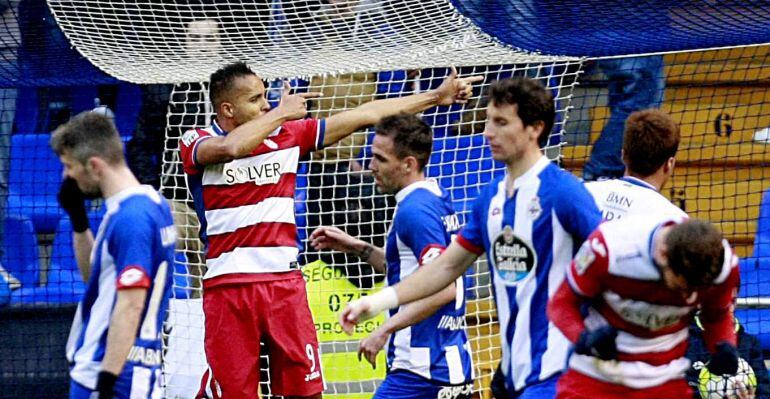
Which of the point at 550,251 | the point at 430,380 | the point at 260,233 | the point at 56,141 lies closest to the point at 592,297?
the point at 550,251

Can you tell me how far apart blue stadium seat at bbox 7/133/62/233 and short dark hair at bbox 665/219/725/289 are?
6439mm

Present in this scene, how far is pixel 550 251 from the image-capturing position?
16.6ft

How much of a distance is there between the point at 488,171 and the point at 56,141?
14.1ft

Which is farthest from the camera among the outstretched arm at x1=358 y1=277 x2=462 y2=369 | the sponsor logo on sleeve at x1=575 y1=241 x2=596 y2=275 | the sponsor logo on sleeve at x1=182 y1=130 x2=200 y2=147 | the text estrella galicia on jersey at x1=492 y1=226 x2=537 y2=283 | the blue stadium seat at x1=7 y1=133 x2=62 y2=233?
the blue stadium seat at x1=7 y1=133 x2=62 y2=233

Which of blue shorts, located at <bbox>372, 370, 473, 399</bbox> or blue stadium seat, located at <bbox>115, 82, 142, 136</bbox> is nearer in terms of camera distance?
blue shorts, located at <bbox>372, 370, 473, 399</bbox>

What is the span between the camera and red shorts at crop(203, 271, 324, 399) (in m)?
6.89

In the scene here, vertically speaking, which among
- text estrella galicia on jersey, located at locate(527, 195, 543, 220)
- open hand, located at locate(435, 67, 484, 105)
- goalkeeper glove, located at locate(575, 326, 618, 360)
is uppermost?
open hand, located at locate(435, 67, 484, 105)

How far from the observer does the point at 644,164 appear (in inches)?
235

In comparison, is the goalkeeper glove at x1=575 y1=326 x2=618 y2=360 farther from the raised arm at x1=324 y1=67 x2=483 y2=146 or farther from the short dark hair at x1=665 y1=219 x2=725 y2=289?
the raised arm at x1=324 y1=67 x2=483 y2=146

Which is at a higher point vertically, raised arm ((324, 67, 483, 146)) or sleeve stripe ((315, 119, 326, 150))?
raised arm ((324, 67, 483, 146))

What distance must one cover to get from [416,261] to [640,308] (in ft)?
5.86

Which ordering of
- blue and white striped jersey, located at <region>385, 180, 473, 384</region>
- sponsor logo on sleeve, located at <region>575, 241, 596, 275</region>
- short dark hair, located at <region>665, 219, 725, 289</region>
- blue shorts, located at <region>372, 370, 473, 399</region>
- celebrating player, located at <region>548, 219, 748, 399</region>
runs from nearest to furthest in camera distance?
1. short dark hair, located at <region>665, 219, 725, 289</region>
2. celebrating player, located at <region>548, 219, 748, 399</region>
3. sponsor logo on sleeve, located at <region>575, 241, 596, 275</region>
4. blue and white striped jersey, located at <region>385, 180, 473, 384</region>
5. blue shorts, located at <region>372, 370, 473, 399</region>

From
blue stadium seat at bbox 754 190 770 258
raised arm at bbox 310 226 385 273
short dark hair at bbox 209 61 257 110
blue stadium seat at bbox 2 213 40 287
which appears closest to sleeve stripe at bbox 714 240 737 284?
raised arm at bbox 310 226 385 273

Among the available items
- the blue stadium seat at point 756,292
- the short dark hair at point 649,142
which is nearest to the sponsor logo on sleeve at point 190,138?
the short dark hair at point 649,142
